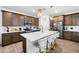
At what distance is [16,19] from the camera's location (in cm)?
547

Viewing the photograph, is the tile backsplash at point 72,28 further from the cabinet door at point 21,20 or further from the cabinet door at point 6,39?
the cabinet door at point 6,39

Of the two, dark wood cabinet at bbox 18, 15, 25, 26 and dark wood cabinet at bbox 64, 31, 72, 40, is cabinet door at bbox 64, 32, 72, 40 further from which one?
dark wood cabinet at bbox 18, 15, 25, 26

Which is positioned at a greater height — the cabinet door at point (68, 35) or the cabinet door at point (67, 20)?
the cabinet door at point (67, 20)

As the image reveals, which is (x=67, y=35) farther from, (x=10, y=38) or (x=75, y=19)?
(x=10, y=38)

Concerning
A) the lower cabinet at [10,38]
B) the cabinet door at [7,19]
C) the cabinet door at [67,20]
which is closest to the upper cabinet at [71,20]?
the cabinet door at [67,20]

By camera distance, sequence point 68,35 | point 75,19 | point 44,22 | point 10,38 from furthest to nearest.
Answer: point 68,35 < point 75,19 < point 44,22 < point 10,38

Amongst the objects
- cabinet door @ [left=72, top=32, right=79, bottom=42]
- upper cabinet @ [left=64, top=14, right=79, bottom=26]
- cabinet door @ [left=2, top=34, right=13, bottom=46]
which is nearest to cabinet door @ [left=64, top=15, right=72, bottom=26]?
upper cabinet @ [left=64, top=14, right=79, bottom=26]

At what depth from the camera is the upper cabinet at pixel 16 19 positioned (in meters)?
4.82

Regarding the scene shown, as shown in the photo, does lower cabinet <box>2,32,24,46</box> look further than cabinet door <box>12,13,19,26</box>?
No

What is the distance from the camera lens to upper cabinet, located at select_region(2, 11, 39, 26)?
15.8 feet

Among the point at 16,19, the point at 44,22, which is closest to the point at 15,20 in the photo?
the point at 16,19

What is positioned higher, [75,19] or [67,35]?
[75,19]
